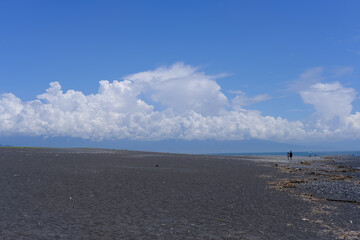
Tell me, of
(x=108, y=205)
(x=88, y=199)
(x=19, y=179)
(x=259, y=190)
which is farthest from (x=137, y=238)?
(x=19, y=179)

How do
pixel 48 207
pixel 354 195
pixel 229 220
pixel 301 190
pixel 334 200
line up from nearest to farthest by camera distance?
pixel 229 220 → pixel 48 207 → pixel 334 200 → pixel 354 195 → pixel 301 190

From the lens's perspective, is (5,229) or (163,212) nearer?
(5,229)

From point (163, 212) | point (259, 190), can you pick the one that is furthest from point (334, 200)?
point (163, 212)

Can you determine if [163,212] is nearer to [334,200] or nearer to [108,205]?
[108,205]

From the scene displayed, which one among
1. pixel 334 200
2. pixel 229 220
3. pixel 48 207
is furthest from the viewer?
pixel 334 200

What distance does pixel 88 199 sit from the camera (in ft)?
65.9

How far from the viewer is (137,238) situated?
12.8m

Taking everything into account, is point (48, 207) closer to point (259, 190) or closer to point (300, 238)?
point (300, 238)

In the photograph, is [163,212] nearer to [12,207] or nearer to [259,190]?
[12,207]

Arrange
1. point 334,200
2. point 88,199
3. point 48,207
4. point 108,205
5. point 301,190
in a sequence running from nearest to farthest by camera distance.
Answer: point 48,207 < point 108,205 < point 88,199 < point 334,200 < point 301,190

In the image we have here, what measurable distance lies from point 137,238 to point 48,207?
24.4 ft

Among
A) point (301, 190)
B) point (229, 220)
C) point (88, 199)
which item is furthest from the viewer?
point (301, 190)

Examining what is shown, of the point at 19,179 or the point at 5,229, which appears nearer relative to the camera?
the point at 5,229

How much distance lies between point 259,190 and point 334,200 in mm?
5991
